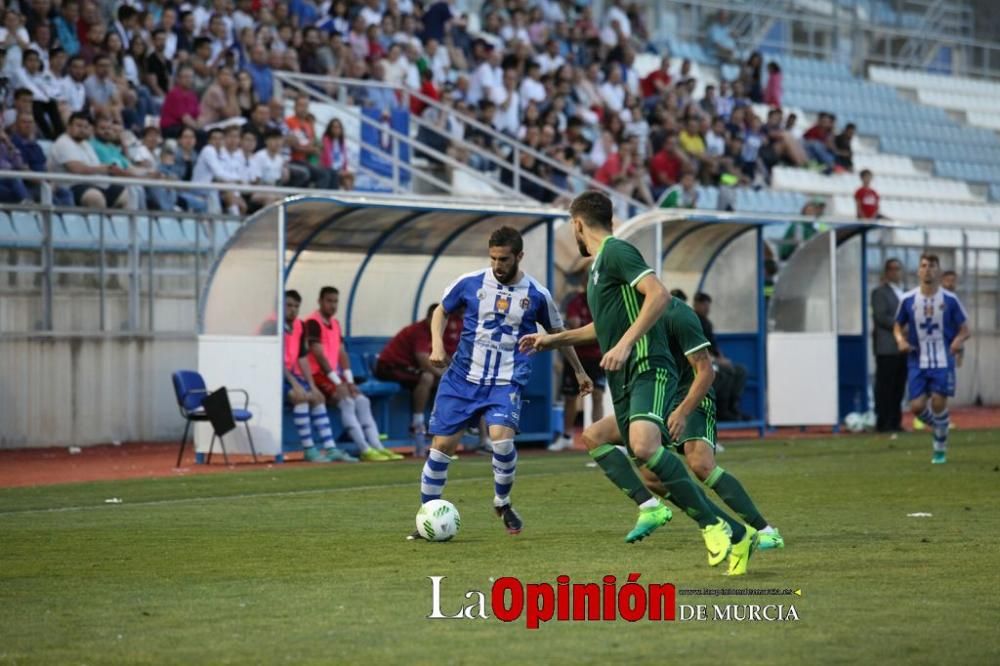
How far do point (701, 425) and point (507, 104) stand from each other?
62.2ft

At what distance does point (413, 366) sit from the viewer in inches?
846

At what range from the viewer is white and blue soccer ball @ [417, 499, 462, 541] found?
11945mm

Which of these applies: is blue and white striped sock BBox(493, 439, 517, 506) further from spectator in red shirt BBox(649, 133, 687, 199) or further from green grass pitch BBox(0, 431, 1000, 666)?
spectator in red shirt BBox(649, 133, 687, 199)

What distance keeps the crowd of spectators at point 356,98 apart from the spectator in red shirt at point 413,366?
11.1 ft

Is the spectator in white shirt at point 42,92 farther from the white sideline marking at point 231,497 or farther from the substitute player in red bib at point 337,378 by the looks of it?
the white sideline marking at point 231,497

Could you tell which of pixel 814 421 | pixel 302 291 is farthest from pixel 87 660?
pixel 814 421

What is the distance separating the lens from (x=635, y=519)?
1354 centimetres

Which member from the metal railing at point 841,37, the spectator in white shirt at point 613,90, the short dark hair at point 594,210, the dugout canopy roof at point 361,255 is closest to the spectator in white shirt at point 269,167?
the dugout canopy roof at point 361,255

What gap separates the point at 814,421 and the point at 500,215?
620 cm

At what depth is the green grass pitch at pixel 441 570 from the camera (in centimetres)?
787

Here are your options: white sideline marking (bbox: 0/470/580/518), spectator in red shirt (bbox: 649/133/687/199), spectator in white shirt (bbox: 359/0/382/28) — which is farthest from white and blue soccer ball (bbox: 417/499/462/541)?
spectator in red shirt (bbox: 649/133/687/199)

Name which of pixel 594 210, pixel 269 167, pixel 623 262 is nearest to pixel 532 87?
pixel 269 167

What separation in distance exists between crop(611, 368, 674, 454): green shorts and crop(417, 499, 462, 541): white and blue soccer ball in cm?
193

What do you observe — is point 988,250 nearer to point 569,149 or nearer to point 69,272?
point 569,149
